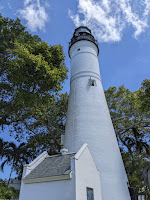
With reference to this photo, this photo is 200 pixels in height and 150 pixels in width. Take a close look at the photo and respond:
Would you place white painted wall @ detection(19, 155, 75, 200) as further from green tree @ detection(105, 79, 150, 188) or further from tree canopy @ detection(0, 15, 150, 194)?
green tree @ detection(105, 79, 150, 188)

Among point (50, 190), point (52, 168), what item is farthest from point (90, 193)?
point (52, 168)

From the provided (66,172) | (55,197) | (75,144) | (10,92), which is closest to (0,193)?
(55,197)

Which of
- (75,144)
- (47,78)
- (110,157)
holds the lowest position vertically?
(110,157)

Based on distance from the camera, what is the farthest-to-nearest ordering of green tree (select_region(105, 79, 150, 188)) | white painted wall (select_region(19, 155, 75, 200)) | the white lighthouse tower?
1. green tree (select_region(105, 79, 150, 188))
2. the white lighthouse tower
3. white painted wall (select_region(19, 155, 75, 200))

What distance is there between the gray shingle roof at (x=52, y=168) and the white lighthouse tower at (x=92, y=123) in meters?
2.03

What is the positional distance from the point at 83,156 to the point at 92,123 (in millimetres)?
3859

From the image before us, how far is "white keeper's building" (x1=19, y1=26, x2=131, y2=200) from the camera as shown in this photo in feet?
25.4

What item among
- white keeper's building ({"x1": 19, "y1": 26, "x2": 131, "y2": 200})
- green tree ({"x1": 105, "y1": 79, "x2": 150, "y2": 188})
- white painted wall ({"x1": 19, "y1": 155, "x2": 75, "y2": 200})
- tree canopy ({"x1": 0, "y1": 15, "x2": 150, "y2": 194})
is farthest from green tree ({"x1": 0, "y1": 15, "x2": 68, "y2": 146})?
green tree ({"x1": 105, "y1": 79, "x2": 150, "y2": 188})

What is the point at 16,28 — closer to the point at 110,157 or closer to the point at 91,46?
the point at 91,46

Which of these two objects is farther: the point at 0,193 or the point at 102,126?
the point at 102,126

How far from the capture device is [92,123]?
1232 centimetres

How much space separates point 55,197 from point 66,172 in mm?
1199

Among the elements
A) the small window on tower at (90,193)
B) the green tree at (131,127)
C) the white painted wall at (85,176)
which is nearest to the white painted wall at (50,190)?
the white painted wall at (85,176)

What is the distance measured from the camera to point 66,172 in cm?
762
